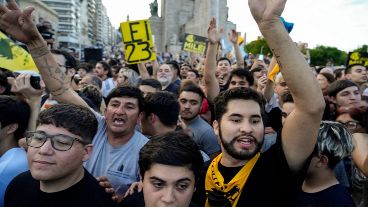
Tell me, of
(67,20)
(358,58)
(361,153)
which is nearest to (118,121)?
(361,153)

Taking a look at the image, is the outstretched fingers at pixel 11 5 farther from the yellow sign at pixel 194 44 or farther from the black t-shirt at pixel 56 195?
the yellow sign at pixel 194 44

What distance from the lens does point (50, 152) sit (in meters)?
2.09

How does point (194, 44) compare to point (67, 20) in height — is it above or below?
below

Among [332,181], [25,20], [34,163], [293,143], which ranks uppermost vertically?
[25,20]

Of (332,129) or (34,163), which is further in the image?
(332,129)

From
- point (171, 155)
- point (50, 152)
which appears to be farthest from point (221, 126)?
point (50, 152)

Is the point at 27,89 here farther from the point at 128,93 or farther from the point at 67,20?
the point at 67,20

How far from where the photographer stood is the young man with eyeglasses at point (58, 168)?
2.08m

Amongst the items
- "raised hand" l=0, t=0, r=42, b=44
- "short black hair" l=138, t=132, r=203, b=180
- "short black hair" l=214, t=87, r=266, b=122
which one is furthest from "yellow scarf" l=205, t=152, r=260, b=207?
"raised hand" l=0, t=0, r=42, b=44

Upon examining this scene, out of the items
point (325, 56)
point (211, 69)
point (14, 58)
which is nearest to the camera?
point (14, 58)

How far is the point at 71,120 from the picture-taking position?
2.21m

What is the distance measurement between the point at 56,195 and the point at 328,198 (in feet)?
5.23

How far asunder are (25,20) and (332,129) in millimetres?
2379

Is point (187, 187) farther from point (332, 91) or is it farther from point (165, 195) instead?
point (332, 91)
